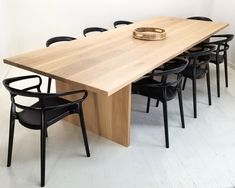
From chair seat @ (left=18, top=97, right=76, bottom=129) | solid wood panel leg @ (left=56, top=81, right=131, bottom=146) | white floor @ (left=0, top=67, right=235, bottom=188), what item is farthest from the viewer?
solid wood panel leg @ (left=56, top=81, right=131, bottom=146)

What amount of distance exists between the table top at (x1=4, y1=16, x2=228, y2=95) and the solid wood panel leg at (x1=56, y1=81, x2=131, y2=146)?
203mm

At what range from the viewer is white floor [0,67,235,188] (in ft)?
6.50

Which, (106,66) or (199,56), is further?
(199,56)

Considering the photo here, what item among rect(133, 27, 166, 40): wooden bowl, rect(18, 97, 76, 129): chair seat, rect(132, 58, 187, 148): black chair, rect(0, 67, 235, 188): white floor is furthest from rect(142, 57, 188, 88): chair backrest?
rect(18, 97, 76, 129): chair seat

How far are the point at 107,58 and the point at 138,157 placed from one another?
826 mm

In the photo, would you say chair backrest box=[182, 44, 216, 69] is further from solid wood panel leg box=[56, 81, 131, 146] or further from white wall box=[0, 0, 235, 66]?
white wall box=[0, 0, 235, 66]

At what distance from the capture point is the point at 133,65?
2.13 metres

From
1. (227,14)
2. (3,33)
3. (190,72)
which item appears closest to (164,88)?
(190,72)

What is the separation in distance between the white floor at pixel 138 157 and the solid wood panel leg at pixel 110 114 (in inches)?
3.0

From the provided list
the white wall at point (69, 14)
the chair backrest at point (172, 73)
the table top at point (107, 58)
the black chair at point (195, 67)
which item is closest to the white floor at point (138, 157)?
the black chair at point (195, 67)

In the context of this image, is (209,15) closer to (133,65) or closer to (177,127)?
(177,127)

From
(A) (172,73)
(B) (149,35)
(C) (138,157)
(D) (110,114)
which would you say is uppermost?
(B) (149,35)

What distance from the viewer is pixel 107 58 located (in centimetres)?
228

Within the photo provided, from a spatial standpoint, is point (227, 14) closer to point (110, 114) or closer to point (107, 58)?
point (107, 58)
